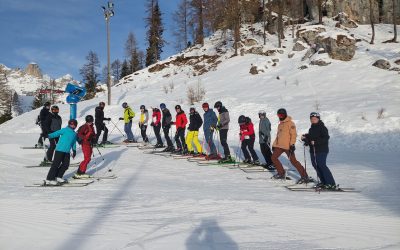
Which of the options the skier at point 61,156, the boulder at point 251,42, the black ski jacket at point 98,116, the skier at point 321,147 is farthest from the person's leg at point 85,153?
the boulder at point 251,42

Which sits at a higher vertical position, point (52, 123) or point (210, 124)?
point (52, 123)

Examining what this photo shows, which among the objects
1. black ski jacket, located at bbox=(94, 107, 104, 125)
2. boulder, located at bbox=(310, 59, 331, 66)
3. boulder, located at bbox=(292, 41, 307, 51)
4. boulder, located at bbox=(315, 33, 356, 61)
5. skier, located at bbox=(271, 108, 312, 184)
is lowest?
skier, located at bbox=(271, 108, 312, 184)

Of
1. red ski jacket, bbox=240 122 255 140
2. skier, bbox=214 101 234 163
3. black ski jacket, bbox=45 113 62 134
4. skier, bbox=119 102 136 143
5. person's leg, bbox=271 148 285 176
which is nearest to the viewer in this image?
person's leg, bbox=271 148 285 176

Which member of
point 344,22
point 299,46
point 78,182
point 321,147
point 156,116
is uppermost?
point 344,22

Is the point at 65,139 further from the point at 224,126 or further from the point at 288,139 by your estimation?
the point at 288,139

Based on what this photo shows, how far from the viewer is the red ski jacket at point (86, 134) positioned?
9938 mm

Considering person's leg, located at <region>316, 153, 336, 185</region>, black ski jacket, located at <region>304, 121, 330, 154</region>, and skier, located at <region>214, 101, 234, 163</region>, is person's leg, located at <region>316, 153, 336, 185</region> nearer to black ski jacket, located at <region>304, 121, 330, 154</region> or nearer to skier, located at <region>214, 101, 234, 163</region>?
black ski jacket, located at <region>304, 121, 330, 154</region>

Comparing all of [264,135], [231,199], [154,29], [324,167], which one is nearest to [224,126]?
[264,135]

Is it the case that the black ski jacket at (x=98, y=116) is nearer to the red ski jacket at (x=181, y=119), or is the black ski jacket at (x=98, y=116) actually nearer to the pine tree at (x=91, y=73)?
the red ski jacket at (x=181, y=119)

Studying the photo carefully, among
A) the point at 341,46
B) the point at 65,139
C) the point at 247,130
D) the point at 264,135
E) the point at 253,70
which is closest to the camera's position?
the point at 65,139

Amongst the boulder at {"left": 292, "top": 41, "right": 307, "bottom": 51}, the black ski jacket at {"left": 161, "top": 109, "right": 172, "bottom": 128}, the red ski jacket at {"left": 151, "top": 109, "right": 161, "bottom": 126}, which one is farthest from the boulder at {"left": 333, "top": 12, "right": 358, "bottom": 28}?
the black ski jacket at {"left": 161, "top": 109, "right": 172, "bottom": 128}

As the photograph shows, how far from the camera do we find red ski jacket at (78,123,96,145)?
9938 mm

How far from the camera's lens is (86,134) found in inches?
394

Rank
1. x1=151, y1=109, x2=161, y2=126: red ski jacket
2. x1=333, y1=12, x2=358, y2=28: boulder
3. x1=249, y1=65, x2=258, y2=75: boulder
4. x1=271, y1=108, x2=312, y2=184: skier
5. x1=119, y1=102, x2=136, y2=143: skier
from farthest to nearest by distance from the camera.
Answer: x1=333, y1=12, x2=358, y2=28: boulder → x1=249, y1=65, x2=258, y2=75: boulder → x1=119, y1=102, x2=136, y2=143: skier → x1=151, y1=109, x2=161, y2=126: red ski jacket → x1=271, y1=108, x2=312, y2=184: skier
